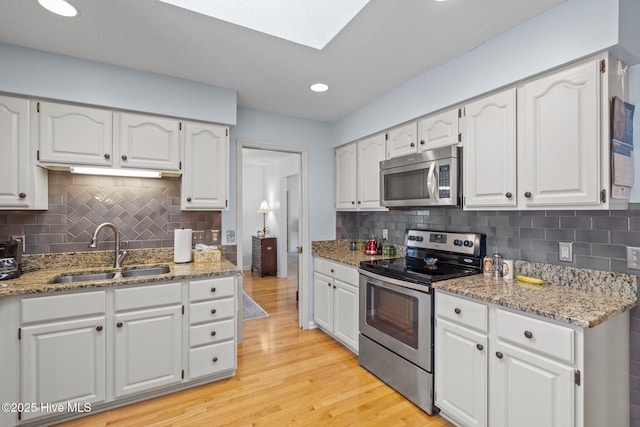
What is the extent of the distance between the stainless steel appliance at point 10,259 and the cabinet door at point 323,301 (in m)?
2.42

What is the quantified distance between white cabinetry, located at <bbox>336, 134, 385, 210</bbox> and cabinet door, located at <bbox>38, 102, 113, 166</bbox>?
2186 millimetres

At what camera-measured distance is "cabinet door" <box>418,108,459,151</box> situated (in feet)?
7.22

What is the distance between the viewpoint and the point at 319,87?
103 inches

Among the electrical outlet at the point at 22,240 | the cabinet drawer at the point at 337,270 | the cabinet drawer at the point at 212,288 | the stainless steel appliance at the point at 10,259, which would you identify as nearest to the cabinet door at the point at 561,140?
the cabinet drawer at the point at 337,270

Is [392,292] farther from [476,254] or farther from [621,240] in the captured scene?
[621,240]

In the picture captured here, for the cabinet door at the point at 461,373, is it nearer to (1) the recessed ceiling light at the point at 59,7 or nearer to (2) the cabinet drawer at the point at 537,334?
(2) the cabinet drawer at the point at 537,334

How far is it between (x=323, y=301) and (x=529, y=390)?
79.5 inches

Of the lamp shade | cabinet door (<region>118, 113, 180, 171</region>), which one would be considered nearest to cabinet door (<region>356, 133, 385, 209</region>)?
cabinet door (<region>118, 113, 180, 171</region>)

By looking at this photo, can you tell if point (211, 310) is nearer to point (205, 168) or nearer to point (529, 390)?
point (205, 168)

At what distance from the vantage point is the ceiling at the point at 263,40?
64.4 inches

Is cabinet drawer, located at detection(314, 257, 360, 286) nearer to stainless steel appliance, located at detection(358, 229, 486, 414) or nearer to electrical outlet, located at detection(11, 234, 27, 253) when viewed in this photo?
stainless steel appliance, located at detection(358, 229, 486, 414)

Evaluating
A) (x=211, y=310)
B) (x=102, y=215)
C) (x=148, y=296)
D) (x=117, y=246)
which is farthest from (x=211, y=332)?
(x=102, y=215)

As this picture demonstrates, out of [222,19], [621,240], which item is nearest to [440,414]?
[621,240]

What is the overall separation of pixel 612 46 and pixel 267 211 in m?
5.71
